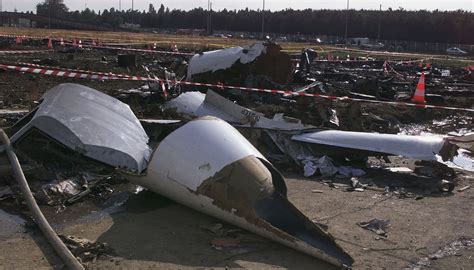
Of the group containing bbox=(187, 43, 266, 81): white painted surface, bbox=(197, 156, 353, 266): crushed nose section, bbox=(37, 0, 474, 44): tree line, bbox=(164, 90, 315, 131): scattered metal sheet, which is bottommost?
bbox=(197, 156, 353, 266): crushed nose section

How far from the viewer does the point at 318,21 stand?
121 metres

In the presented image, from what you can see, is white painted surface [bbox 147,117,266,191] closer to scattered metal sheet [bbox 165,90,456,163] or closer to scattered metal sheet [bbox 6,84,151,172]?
scattered metal sheet [bbox 6,84,151,172]

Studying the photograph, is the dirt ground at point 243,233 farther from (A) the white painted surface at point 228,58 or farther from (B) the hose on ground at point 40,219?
(A) the white painted surface at point 228,58

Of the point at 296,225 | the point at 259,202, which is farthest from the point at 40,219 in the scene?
the point at 296,225

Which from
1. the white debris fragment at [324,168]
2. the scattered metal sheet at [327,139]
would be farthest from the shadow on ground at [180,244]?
the scattered metal sheet at [327,139]

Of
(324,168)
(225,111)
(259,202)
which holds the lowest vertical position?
(324,168)

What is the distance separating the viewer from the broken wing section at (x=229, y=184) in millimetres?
5094

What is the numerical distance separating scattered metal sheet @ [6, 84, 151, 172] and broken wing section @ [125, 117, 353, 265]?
39.9 inches

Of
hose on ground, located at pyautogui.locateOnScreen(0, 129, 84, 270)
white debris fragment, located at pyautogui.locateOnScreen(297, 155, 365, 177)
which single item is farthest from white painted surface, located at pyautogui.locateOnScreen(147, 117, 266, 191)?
white debris fragment, located at pyautogui.locateOnScreen(297, 155, 365, 177)

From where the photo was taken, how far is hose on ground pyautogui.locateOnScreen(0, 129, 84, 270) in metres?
4.50

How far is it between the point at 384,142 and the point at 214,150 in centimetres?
338

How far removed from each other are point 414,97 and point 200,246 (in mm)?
11625

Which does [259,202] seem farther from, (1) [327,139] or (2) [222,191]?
(1) [327,139]

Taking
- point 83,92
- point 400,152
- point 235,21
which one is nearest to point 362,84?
point 400,152
